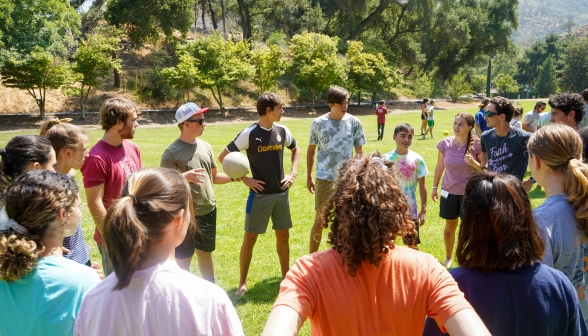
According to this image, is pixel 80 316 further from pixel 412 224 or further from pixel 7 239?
pixel 412 224

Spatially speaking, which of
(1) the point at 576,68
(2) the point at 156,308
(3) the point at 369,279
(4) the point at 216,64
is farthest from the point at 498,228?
(1) the point at 576,68

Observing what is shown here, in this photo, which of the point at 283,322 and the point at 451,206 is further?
the point at 451,206

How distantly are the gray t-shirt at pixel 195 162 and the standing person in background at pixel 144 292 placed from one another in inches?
113

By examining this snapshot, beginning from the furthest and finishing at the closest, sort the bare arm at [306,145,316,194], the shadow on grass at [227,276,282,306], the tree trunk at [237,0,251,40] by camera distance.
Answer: the tree trunk at [237,0,251,40] → the bare arm at [306,145,316,194] → the shadow on grass at [227,276,282,306]

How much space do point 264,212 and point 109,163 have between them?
202 cm

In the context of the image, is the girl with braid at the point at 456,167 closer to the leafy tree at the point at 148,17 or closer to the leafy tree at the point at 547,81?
the leafy tree at the point at 148,17

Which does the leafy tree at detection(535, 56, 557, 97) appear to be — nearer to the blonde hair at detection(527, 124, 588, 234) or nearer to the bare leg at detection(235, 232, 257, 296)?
the bare leg at detection(235, 232, 257, 296)

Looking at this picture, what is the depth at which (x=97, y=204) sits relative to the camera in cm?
397

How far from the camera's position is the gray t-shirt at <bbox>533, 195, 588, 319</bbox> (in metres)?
2.66

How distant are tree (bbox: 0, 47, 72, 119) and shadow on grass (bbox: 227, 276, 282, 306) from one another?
1176 inches

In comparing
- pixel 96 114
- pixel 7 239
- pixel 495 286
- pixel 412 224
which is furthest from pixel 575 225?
pixel 96 114

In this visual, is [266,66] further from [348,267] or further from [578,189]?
[348,267]

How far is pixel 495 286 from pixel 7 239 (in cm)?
230

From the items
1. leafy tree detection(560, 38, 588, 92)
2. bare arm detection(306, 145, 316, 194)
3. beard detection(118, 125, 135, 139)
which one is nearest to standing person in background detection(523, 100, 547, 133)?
bare arm detection(306, 145, 316, 194)
